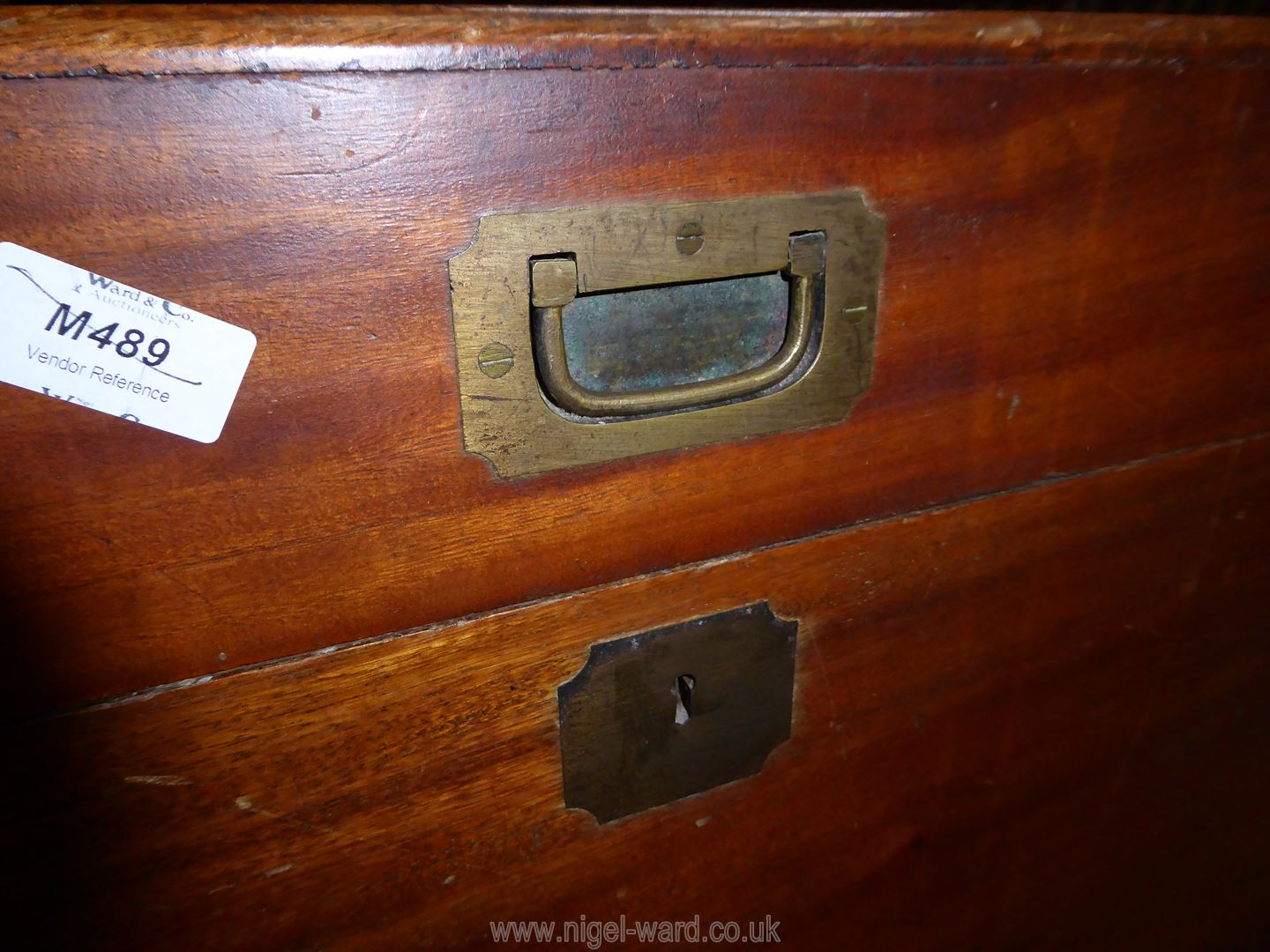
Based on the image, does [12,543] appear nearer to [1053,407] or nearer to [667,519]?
[667,519]

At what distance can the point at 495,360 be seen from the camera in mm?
414

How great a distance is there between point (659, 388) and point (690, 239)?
8 centimetres

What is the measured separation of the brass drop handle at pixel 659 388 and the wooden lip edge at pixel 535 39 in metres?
0.09

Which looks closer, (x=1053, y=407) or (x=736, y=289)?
(x=736, y=289)

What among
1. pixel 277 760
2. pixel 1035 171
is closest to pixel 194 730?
pixel 277 760

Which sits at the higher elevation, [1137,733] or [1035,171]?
[1035,171]

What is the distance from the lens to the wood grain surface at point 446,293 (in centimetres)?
35

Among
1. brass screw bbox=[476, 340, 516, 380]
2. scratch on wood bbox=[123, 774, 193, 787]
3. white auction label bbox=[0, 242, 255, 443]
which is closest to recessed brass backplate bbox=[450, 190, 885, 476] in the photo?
brass screw bbox=[476, 340, 516, 380]

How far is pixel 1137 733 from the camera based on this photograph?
74 cm

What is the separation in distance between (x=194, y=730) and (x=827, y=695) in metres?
0.40

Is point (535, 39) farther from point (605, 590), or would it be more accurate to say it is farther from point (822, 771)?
point (822, 771)

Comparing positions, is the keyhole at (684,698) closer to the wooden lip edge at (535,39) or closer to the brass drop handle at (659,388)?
the brass drop handle at (659,388)

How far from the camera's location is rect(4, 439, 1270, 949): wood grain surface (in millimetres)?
419

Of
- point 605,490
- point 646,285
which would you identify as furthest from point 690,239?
point 605,490
